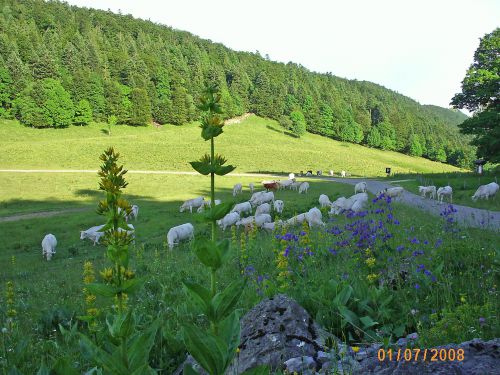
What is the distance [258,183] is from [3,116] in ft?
253

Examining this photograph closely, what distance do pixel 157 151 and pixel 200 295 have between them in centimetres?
7538

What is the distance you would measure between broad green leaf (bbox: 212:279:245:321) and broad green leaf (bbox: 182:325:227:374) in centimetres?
10

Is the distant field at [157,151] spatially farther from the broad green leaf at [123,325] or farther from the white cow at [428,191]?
the broad green leaf at [123,325]

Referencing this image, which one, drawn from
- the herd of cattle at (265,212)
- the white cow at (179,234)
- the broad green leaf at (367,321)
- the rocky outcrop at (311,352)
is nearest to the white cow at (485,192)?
the herd of cattle at (265,212)

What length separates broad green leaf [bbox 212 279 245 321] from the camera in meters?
1.78

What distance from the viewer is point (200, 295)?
70.3 inches

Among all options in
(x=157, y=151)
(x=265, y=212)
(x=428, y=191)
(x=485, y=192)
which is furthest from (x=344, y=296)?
(x=157, y=151)

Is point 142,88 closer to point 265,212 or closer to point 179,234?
point 265,212

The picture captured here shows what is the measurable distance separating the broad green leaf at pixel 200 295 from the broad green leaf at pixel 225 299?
0.11 ft

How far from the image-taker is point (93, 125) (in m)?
99.2

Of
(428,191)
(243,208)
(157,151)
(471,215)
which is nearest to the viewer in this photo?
(471,215)

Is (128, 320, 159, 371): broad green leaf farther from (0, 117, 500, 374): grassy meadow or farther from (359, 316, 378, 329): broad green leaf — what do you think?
(359, 316, 378, 329): broad green leaf

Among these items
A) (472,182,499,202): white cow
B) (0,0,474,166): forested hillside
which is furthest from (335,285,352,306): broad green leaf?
(0,0,474,166): forested hillside

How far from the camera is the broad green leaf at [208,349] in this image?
5.71 ft
